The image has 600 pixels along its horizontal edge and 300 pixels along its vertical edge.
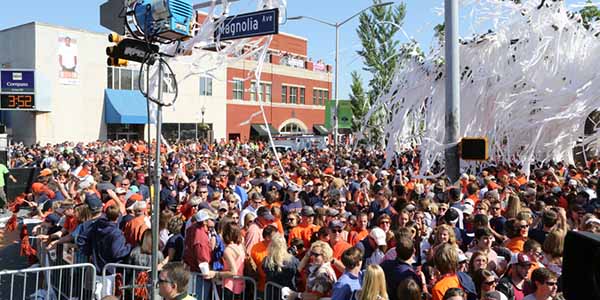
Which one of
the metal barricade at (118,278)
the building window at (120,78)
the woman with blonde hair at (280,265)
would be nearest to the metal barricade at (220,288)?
the woman with blonde hair at (280,265)

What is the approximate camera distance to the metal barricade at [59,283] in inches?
248

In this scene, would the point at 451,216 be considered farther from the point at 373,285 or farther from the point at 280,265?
the point at 373,285

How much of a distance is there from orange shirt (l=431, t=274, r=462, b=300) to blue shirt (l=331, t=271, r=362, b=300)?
25.4 inches

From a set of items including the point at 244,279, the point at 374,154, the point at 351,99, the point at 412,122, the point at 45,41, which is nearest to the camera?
the point at 244,279

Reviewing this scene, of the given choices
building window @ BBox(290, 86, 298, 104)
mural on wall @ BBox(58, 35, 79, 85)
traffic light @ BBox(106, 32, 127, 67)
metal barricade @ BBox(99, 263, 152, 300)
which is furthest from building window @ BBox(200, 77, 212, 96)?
traffic light @ BBox(106, 32, 127, 67)

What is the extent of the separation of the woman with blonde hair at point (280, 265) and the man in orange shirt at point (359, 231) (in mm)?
1083

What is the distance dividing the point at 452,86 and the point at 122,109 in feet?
111

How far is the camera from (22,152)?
27.9m

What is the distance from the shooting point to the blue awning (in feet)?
131

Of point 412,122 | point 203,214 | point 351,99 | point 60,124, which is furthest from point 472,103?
point 60,124

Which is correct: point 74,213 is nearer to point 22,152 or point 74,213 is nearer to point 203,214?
point 203,214

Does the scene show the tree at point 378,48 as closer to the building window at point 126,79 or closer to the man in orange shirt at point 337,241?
the man in orange shirt at point 337,241

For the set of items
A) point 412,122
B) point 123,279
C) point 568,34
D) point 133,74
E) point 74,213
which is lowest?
point 123,279

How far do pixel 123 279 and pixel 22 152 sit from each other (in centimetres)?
2453
